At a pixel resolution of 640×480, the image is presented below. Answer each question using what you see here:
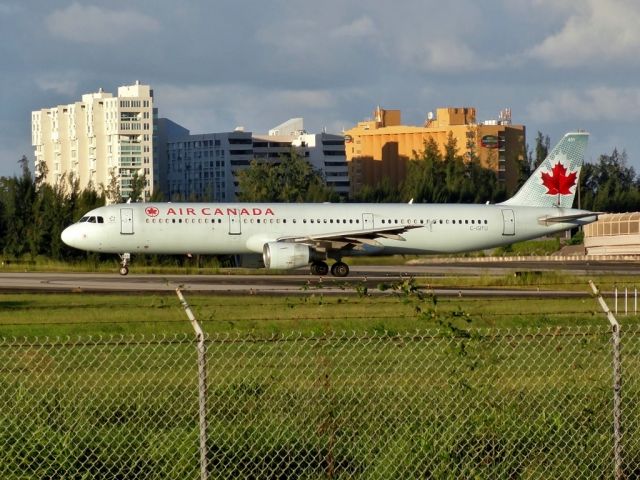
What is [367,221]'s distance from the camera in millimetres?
51906

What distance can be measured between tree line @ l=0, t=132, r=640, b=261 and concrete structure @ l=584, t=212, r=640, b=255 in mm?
28813

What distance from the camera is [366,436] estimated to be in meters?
13.2

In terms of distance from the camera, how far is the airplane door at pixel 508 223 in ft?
178

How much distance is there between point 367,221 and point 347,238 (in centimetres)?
274

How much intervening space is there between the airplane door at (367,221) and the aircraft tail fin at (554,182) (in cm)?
796

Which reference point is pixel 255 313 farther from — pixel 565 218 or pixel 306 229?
pixel 565 218

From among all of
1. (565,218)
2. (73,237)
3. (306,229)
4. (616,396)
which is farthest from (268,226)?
(616,396)

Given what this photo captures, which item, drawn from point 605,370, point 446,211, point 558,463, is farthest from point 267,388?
point 446,211

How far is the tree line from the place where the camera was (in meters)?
69.6

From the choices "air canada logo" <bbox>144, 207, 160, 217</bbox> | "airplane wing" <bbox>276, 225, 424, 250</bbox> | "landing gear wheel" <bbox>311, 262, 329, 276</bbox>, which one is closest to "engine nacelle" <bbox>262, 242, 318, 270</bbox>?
"airplane wing" <bbox>276, 225, 424, 250</bbox>

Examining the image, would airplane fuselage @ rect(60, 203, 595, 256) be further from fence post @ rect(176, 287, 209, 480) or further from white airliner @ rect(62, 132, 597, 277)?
fence post @ rect(176, 287, 209, 480)

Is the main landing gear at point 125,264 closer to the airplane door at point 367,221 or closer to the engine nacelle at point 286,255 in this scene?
the engine nacelle at point 286,255

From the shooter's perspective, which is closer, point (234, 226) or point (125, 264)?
point (234, 226)

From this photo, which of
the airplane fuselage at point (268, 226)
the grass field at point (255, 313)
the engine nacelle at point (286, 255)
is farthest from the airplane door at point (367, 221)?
the grass field at point (255, 313)
